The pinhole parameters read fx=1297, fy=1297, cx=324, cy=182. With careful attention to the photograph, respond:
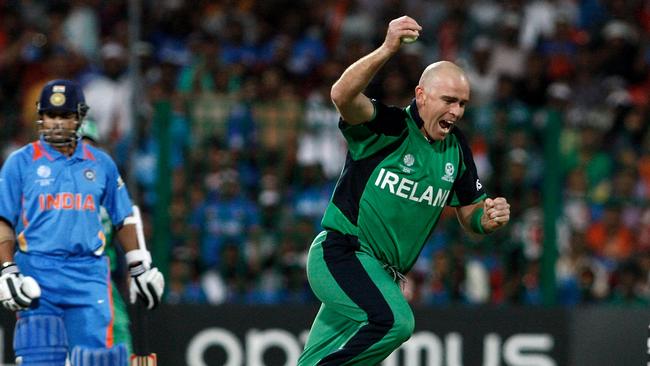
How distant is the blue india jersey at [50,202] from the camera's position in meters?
7.58

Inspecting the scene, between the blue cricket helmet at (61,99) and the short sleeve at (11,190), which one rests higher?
A: the blue cricket helmet at (61,99)

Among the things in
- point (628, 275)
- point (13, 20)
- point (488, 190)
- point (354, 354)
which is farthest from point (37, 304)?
point (13, 20)

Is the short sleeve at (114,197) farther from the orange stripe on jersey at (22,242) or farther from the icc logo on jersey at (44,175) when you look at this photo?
the orange stripe on jersey at (22,242)

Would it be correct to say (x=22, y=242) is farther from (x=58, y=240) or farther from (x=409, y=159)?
(x=409, y=159)

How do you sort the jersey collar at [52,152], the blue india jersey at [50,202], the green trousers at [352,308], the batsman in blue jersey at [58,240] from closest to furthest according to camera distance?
the green trousers at [352,308]
the batsman in blue jersey at [58,240]
the blue india jersey at [50,202]
the jersey collar at [52,152]

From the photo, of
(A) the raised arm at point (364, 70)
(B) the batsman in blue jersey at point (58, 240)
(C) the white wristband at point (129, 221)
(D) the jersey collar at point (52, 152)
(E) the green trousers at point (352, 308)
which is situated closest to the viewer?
(A) the raised arm at point (364, 70)

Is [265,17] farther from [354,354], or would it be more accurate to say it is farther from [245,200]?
[354,354]

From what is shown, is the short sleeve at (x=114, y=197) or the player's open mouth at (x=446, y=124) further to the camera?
the short sleeve at (x=114, y=197)

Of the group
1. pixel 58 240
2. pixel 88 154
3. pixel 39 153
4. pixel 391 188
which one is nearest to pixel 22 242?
pixel 58 240

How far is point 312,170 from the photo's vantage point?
1120 cm

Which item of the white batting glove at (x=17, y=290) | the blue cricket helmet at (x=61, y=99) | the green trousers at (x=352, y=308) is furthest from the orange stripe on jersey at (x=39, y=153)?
the green trousers at (x=352, y=308)

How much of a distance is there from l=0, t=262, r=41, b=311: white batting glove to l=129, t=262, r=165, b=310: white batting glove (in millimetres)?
757

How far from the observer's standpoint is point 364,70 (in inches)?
256

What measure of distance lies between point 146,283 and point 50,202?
2.54 ft
